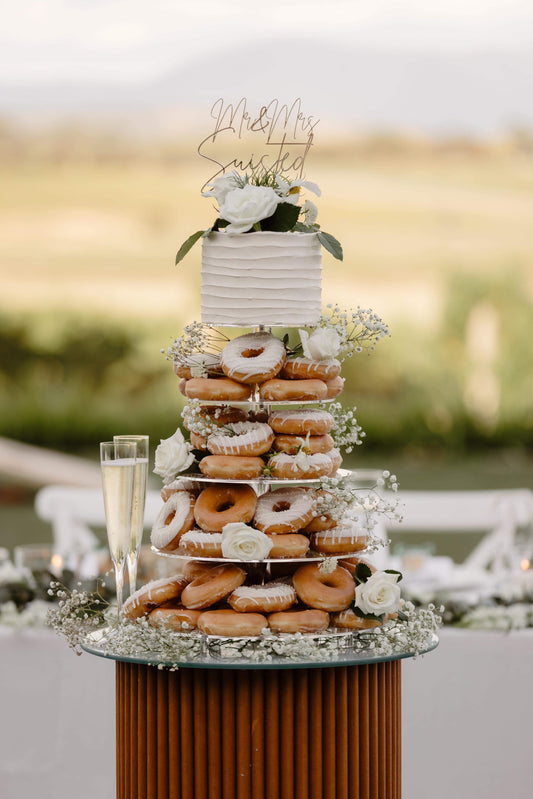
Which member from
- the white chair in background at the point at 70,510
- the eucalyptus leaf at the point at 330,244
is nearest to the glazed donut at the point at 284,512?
the eucalyptus leaf at the point at 330,244

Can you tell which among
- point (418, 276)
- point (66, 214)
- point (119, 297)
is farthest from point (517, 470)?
point (66, 214)

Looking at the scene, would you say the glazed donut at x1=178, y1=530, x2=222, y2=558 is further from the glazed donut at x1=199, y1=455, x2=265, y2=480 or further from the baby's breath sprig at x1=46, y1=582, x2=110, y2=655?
the baby's breath sprig at x1=46, y1=582, x2=110, y2=655

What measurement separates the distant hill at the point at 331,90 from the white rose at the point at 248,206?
34.4 ft

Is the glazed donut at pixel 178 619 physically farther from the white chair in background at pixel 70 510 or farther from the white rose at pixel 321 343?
the white chair in background at pixel 70 510

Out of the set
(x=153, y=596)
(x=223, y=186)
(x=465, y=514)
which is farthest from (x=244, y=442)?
(x=465, y=514)

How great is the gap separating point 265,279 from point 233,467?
1.68 feet

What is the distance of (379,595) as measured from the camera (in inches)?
118

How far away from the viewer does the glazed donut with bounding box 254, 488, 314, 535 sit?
10.0 feet

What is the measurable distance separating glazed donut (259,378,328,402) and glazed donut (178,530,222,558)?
0.39m

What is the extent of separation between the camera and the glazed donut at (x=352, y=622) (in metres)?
3.06

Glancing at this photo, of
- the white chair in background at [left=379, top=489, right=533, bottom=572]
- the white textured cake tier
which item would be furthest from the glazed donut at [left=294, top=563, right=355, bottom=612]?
the white chair in background at [left=379, top=489, right=533, bottom=572]

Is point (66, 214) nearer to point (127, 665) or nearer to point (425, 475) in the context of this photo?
point (425, 475)

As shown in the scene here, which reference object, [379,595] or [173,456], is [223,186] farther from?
[379,595]

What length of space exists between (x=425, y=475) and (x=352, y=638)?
35.3ft
